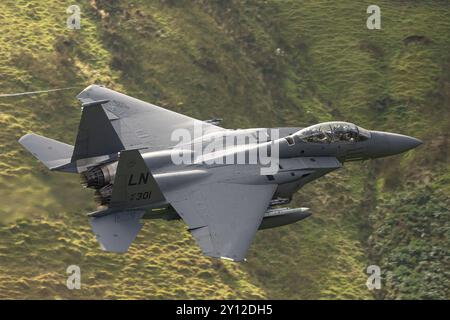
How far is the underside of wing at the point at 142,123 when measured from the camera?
169 feet

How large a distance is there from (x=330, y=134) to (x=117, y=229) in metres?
9.85

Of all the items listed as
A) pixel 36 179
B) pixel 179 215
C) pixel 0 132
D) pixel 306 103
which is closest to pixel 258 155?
pixel 179 215

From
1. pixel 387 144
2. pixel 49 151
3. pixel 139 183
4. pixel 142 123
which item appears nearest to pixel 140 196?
pixel 139 183

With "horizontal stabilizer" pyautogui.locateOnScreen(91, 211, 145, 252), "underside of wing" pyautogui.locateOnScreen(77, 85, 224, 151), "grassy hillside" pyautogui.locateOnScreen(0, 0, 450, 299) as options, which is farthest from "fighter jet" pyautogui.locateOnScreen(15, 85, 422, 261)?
"grassy hillside" pyautogui.locateOnScreen(0, 0, 450, 299)

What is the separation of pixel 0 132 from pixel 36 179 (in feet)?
23.8

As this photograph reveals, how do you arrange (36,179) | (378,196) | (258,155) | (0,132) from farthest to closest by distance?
(378,196)
(0,132)
(36,179)
(258,155)

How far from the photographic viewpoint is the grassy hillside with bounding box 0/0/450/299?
5297cm

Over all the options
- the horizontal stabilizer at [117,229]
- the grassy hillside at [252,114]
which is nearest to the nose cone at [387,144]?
the grassy hillside at [252,114]

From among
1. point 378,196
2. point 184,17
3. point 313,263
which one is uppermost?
point 184,17

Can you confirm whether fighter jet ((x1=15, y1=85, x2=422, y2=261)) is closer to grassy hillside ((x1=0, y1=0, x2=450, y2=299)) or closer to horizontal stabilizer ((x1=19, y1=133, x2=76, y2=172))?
horizontal stabilizer ((x1=19, y1=133, x2=76, y2=172))

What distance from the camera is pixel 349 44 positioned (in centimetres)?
7012

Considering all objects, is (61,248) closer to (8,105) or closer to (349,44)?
(8,105)

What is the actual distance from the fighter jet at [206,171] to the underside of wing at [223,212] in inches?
1.4

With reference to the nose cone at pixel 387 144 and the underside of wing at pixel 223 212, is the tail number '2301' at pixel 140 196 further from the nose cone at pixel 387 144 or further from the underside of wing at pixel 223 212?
the nose cone at pixel 387 144
